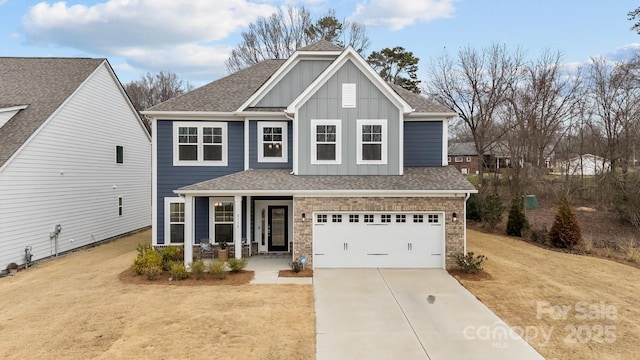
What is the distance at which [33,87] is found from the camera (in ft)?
54.5

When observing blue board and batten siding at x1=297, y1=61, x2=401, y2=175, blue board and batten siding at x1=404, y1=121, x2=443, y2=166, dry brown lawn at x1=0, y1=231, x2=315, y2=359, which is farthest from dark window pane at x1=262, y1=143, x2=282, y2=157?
dry brown lawn at x1=0, y1=231, x2=315, y2=359

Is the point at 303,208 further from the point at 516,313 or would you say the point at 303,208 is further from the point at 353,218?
the point at 516,313

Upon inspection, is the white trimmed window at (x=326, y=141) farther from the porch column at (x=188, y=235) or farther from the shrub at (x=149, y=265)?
the shrub at (x=149, y=265)

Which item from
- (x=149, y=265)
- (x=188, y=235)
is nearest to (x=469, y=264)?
(x=188, y=235)

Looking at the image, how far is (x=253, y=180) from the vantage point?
13.9 meters

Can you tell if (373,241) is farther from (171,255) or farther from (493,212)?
(493,212)

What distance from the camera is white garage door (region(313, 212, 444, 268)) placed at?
13.2 metres

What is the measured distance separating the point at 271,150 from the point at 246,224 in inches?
122

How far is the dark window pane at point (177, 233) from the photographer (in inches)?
603

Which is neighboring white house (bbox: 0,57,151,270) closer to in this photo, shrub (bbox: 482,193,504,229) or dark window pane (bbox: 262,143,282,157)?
dark window pane (bbox: 262,143,282,157)

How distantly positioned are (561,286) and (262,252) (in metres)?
10.3

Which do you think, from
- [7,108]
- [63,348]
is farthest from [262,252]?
[7,108]

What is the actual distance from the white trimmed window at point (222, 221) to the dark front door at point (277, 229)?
5.05 feet

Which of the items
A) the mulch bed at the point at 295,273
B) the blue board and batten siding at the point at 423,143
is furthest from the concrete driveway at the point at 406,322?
the blue board and batten siding at the point at 423,143
